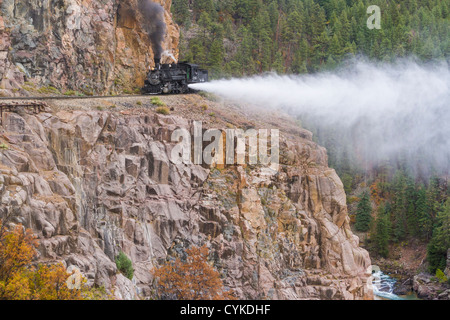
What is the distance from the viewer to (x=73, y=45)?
1754 inches

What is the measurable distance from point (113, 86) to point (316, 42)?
54.4m

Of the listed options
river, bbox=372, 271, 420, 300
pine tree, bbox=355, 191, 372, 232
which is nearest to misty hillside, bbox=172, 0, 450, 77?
pine tree, bbox=355, 191, 372, 232

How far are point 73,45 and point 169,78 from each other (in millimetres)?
7616

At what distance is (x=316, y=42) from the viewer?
94875mm

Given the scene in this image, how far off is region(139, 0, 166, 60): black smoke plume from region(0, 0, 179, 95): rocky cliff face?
52cm

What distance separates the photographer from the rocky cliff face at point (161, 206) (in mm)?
30500

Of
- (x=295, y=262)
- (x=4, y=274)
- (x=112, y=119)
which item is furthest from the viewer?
(x=295, y=262)

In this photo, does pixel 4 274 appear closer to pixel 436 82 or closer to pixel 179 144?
pixel 179 144

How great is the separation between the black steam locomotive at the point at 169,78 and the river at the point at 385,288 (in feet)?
96.1

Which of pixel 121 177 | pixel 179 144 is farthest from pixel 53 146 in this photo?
pixel 179 144

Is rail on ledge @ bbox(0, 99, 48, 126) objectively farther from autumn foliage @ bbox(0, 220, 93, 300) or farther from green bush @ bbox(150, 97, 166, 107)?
green bush @ bbox(150, 97, 166, 107)

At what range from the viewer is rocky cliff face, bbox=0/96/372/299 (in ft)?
100

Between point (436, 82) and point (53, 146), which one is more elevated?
point (436, 82)

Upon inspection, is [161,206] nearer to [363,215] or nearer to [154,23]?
[154,23]
